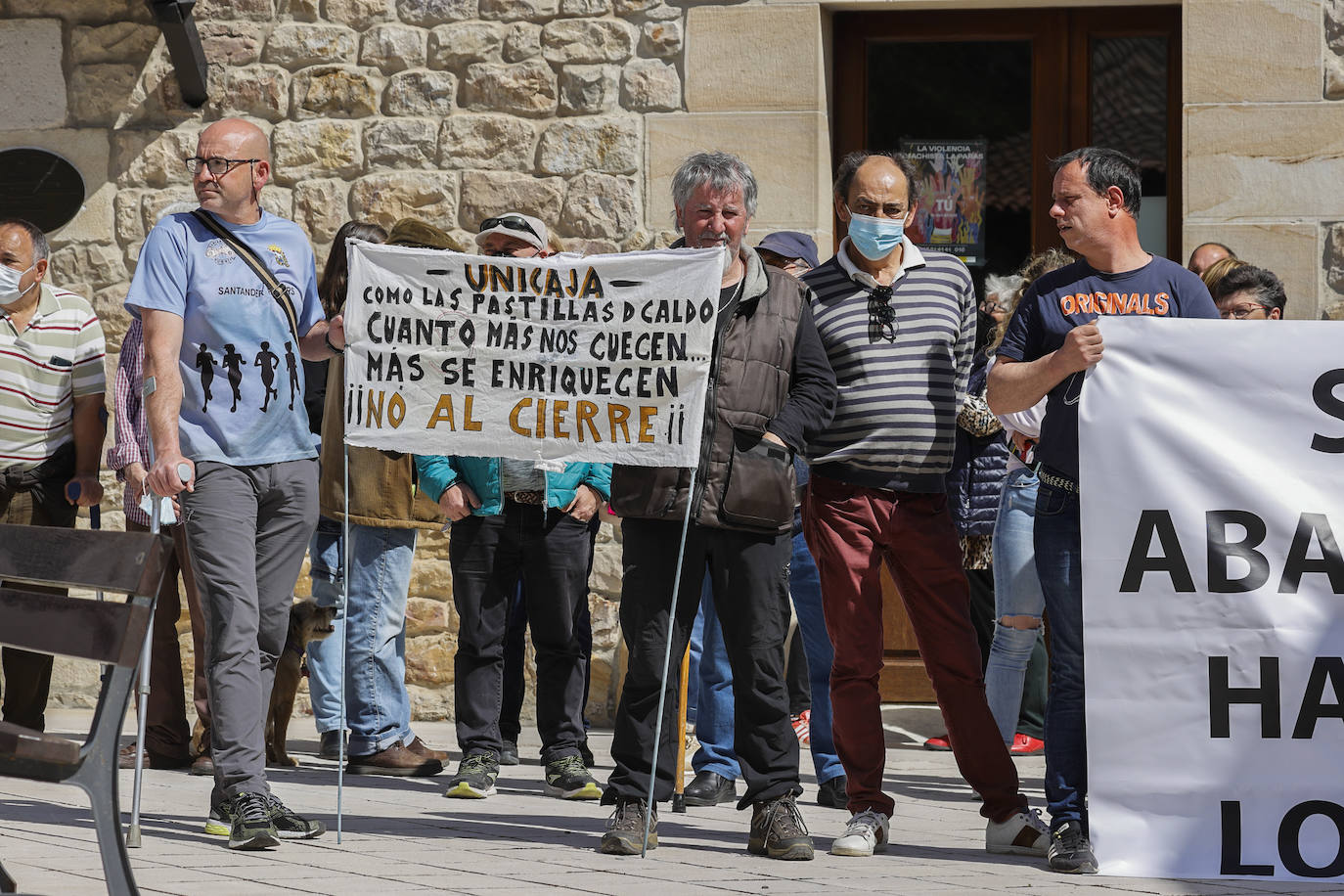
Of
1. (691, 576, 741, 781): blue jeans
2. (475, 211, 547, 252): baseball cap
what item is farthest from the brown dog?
(475, 211, 547, 252): baseball cap

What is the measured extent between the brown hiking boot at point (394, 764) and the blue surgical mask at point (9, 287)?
235 cm

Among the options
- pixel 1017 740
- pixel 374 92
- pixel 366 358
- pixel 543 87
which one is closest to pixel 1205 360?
pixel 366 358

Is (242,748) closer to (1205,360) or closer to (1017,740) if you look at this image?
(1205,360)

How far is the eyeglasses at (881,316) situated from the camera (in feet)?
17.6

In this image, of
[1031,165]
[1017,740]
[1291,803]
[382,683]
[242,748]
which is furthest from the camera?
[1031,165]

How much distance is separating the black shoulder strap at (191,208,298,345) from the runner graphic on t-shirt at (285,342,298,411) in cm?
9

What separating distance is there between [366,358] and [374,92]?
3569 mm

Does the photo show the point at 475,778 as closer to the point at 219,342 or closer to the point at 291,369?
the point at 291,369

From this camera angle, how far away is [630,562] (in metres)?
5.32

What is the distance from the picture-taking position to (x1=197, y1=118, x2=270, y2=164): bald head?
5383 millimetres

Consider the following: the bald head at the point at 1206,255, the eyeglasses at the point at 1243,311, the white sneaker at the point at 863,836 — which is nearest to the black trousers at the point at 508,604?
the white sneaker at the point at 863,836

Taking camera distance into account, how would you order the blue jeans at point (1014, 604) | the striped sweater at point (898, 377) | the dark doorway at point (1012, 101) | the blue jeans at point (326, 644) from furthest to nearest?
the dark doorway at point (1012, 101) < the blue jeans at point (326, 644) < the blue jeans at point (1014, 604) < the striped sweater at point (898, 377)

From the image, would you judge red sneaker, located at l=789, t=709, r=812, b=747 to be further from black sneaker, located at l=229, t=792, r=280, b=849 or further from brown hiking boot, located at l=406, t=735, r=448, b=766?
black sneaker, located at l=229, t=792, r=280, b=849

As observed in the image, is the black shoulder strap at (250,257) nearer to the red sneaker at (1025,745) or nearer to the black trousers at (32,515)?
the black trousers at (32,515)
